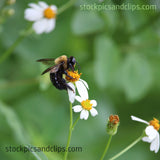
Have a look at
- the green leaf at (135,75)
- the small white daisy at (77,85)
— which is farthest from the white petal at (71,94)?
the green leaf at (135,75)

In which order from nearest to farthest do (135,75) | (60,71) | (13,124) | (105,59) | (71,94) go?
(71,94)
(60,71)
(13,124)
(105,59)
(135,75)

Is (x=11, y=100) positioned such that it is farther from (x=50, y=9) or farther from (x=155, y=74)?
(x=155, y=74)

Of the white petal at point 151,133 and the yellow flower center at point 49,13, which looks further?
the yellow flower center at point 49,13

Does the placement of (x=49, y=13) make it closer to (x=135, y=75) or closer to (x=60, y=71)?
(x=60, y=71)

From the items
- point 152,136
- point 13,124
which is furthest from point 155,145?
point 13,124

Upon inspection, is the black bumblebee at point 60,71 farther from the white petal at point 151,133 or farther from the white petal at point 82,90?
the white petal at point 151,133

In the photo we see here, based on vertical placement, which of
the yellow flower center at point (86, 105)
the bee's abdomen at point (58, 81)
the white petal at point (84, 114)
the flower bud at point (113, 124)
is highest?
the bee's abdomen at point (58, 81)
